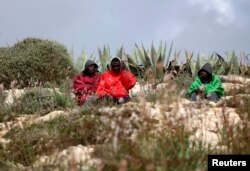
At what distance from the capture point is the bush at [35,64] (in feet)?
53.8

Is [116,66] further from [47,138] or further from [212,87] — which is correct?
[47,138]

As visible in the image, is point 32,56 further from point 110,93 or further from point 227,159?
point 227,159

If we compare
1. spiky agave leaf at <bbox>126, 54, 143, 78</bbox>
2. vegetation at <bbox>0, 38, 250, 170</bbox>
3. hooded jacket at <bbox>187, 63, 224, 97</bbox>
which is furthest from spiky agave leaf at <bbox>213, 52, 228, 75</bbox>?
hooded jacket at <bbox>187, 63, 224, 97</bbox>

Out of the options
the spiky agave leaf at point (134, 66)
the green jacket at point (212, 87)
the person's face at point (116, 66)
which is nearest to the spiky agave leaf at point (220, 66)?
the spiky agave leaf at point (134, 66)

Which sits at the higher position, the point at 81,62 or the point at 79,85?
the point at 81,62

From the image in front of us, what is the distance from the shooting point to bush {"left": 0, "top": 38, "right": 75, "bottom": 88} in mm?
16391

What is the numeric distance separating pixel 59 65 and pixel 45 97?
236 inches

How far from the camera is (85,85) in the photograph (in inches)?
444

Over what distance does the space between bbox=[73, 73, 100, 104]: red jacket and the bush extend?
182 inches

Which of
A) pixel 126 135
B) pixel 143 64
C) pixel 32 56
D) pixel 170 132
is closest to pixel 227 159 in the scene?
pixel 170 132

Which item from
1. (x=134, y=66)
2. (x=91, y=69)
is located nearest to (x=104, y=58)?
(x=134, y=66)

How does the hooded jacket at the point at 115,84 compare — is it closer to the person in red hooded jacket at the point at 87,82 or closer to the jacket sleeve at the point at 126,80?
the jacket sleeve at the point at 126,80

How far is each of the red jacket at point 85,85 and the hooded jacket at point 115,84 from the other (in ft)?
0.84

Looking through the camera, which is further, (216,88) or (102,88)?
(102,88)
